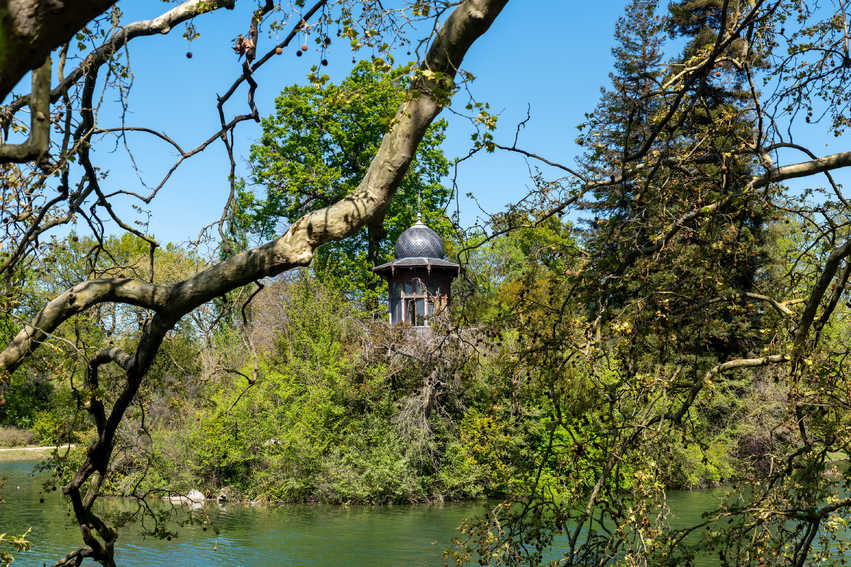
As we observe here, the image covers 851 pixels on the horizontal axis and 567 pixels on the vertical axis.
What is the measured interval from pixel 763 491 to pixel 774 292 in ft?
7.17

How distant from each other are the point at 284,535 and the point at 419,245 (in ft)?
30.0

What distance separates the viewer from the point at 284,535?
54.3ft

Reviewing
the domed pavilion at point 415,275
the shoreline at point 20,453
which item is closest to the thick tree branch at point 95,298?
the domed pavilion at point 415,275

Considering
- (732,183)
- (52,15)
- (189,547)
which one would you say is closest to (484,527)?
(732,183)

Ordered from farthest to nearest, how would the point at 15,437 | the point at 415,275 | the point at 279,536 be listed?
the point at 15,437 → the point at 415,275 → the point at 279,536

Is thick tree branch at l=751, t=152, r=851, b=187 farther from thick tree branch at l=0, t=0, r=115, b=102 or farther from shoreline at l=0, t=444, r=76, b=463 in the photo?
shoreline at l=0, t=444, r=76, b=463

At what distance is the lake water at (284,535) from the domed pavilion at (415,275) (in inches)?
210

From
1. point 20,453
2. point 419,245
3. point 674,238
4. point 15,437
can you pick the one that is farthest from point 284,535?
point 15,437

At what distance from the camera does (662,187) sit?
592 centimetres

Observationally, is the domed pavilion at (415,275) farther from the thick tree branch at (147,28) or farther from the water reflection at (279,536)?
the thick tree branch at (147,28)

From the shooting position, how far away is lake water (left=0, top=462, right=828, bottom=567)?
47.2 feet

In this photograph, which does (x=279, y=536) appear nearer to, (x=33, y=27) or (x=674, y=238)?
(x=674, y=238)

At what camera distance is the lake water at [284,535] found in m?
14.4

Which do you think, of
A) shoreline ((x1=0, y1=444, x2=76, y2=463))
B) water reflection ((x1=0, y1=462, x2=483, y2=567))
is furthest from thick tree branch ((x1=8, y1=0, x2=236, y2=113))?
shoreline ((x1=0, y1=444, x2=76, y2=463))
